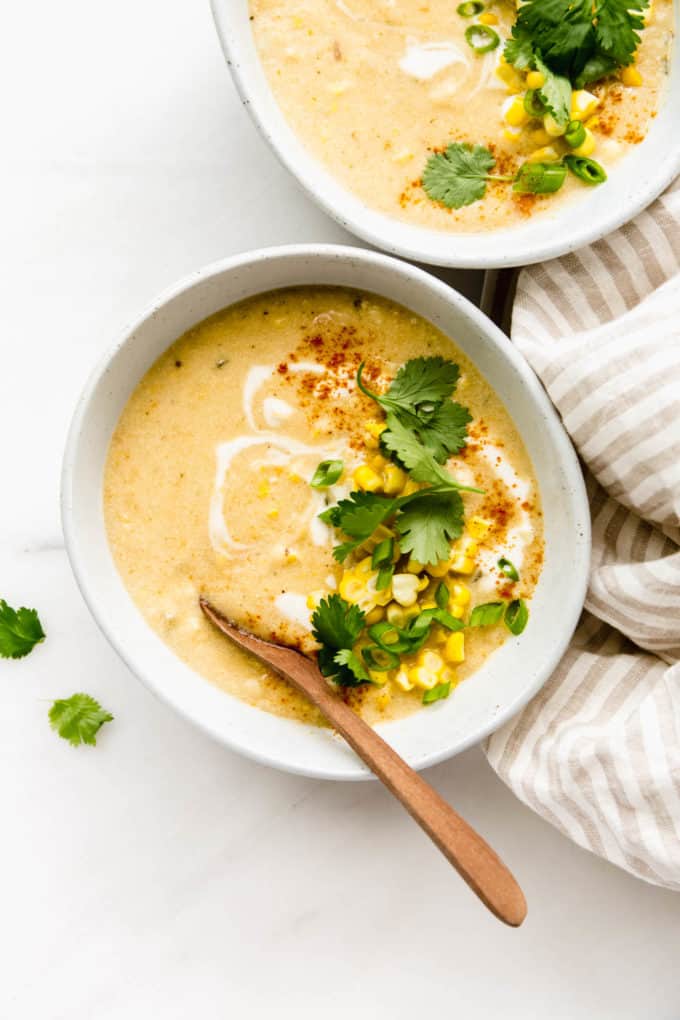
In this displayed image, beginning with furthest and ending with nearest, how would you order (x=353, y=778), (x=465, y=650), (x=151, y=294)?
1. (x=151, y=294)
2. (x=465, y=650)
3. (x=353, y=778)

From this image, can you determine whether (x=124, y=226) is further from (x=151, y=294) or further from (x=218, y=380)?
(x=218, y=380)

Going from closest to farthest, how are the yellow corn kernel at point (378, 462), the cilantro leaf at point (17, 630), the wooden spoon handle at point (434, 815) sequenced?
the wooden spoon handle at point (434, 815) → the yellow corn kernel at point (378, 462) → the cilantro leaf at point (17, 630)

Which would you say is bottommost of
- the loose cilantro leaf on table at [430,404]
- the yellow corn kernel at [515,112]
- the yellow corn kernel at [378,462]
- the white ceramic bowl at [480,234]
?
the yellow corn kernel at [378,462]

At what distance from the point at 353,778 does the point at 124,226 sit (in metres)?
1.27

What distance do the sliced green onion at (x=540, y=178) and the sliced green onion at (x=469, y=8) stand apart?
314mm

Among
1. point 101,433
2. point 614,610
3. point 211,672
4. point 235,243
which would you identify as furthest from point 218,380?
point 614,610

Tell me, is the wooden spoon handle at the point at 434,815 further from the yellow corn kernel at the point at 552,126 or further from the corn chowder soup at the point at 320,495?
the yellow corn kernel at the point at 552,126

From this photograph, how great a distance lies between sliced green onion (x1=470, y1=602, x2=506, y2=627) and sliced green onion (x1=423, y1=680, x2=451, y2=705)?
0.43ft

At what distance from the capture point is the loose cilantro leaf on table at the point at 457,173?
1.96 metres

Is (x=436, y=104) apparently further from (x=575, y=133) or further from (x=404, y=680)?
(x=404, y=680)

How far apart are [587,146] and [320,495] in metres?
0.87

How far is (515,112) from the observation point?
1.95 m

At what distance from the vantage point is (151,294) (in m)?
2.17

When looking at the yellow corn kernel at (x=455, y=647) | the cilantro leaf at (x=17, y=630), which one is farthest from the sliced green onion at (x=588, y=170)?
the cilantro leaf at (x=17, y=630)
